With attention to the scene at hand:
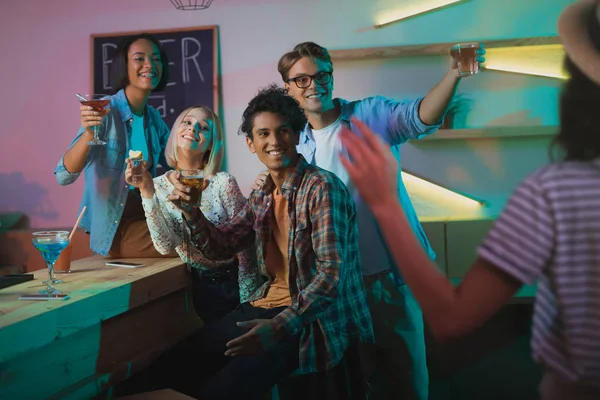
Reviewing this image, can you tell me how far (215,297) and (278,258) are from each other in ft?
1.20

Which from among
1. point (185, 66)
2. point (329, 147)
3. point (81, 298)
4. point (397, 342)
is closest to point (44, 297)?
point (81, 298)

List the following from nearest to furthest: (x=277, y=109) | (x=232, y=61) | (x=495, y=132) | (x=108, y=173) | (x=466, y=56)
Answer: (x=466, y=56), (x=277, y=109), (x=108, y=173), (x=495, y=132), (x=232, y=61)

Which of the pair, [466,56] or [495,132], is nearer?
[466,56]

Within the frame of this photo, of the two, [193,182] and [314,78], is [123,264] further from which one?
[314,78]

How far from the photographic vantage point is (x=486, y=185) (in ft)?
8.50

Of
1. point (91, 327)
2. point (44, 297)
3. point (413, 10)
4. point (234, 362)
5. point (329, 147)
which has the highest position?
point (413, 10)

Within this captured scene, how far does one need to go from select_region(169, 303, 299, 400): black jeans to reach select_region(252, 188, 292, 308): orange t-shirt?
1.4 inches

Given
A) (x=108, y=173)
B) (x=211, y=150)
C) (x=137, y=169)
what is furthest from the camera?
(x=108, y=173)

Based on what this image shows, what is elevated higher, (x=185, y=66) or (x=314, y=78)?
(x=185, y=66)

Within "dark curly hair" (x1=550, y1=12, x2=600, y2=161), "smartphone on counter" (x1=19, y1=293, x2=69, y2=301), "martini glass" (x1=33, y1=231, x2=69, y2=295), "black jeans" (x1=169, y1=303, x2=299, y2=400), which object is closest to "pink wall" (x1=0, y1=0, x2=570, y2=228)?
"black jeans" (x1=169, y1=303, x2=299, y2=400)

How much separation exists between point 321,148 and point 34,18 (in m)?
1.84

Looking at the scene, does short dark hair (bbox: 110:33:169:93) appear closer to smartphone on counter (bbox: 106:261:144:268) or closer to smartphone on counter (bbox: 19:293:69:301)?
smartphone on counter (bbox: 106:261:144:268)

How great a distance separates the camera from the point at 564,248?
0.73m

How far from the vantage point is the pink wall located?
2.57 meters
